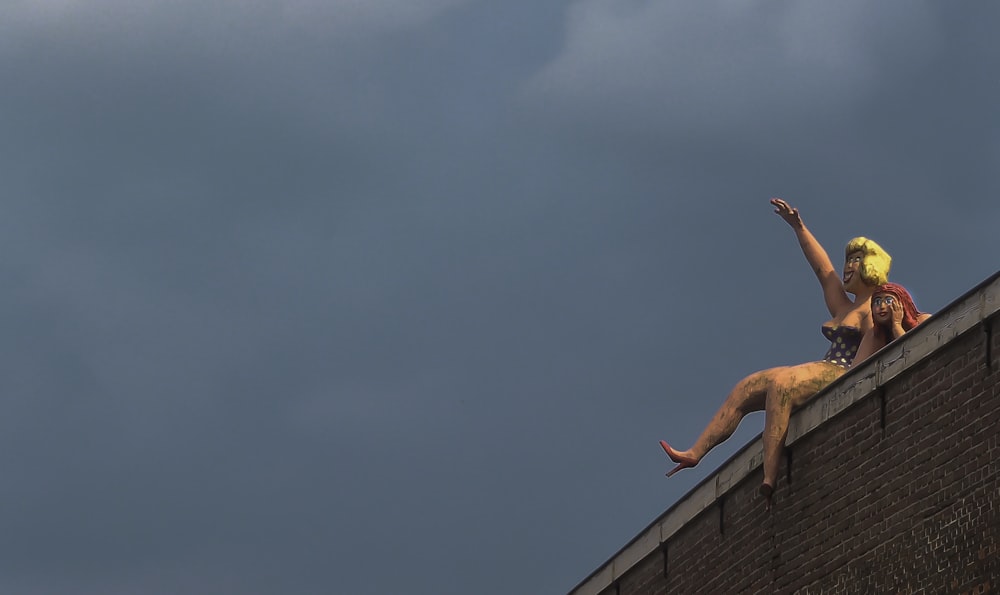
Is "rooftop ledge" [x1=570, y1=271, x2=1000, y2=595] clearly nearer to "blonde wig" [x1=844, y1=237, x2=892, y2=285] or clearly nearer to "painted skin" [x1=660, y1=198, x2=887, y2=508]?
"painted skin" [x1=660, y1=198, x2=887, y2=508]

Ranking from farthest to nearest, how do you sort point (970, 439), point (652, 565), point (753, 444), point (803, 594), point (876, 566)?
point (652, 565) < point (753, 444) < point (803, 594) < point (876, 566) < point (970, 439)

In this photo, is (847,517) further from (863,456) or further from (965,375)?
(965,375)

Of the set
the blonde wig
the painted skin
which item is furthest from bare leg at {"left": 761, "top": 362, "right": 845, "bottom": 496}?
the blonde wig

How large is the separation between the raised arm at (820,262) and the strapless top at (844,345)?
68cm

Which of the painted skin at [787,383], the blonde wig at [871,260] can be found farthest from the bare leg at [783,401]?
the blonde wig at [871,260]

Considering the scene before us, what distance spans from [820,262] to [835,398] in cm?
373

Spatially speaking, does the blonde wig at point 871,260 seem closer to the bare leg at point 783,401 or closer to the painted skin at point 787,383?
the painted skin at point 787,383

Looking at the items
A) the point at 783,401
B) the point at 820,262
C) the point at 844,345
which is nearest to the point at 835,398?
the point at 783,401

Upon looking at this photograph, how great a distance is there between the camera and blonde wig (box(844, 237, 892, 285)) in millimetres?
21953

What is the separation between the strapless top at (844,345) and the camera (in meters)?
21.5

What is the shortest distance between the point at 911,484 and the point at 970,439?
1068 mm

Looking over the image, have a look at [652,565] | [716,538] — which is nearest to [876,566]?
[716,538]

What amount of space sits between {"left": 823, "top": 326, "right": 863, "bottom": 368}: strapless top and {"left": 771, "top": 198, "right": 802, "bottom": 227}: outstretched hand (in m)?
2.49

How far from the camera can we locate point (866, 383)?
761 inches
